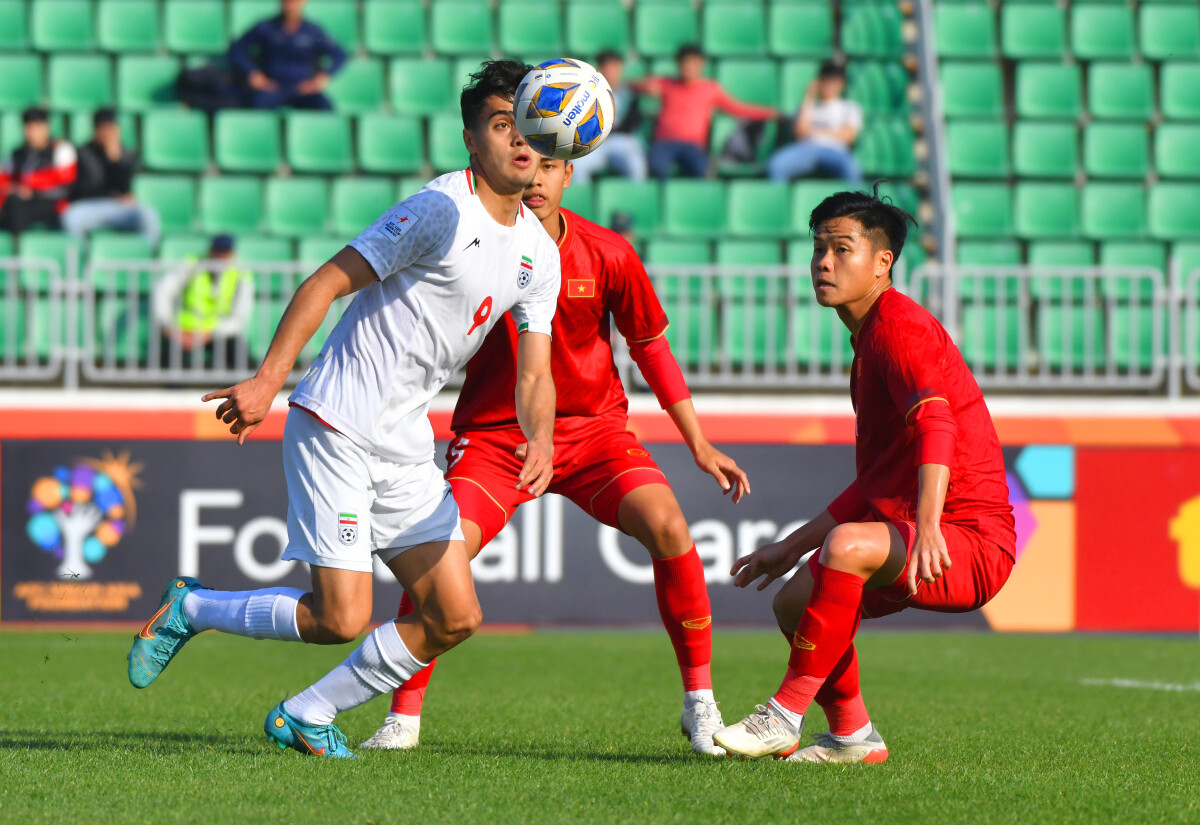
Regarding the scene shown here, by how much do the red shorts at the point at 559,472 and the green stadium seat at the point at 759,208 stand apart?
6.96 meters

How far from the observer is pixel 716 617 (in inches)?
402

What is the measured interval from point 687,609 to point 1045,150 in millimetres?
9052

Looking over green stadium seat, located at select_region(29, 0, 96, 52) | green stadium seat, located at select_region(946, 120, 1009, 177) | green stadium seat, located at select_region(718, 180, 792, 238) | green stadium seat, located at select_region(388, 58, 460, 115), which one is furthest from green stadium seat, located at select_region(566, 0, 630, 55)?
green stadium seat, located at select_region(29, 0, 96, 52)

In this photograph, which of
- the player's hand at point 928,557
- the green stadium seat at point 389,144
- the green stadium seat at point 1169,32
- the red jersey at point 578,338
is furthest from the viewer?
the green stadium seat at point 1169,32

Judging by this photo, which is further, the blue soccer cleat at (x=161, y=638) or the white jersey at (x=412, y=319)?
the blue soccer cleat at (x=161, y=638)

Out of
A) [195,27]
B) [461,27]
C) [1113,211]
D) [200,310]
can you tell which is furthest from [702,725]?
[195,27]

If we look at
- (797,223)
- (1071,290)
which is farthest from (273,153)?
(1071,290)

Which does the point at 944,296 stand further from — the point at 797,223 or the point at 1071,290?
the point at 797,223

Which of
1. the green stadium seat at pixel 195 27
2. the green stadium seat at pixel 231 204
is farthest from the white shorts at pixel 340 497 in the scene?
the green stadium seat at pixel 195 27

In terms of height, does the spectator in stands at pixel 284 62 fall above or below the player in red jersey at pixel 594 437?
above

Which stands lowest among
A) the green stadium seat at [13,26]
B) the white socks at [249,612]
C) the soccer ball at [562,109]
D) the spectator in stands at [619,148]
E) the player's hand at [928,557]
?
the white socks at [249,612]

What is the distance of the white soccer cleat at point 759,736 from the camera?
4578 mm

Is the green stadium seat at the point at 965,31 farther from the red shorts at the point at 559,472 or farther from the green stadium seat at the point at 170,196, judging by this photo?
the red shorts at the point at 559,472

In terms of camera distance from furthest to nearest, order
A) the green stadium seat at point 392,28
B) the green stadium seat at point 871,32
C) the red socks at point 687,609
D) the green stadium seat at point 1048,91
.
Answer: the green stadium seat at point 871,32
the green stadium seat at point 392,28
the green stadium seat at point 1048,91
the red socks at point 687,609
